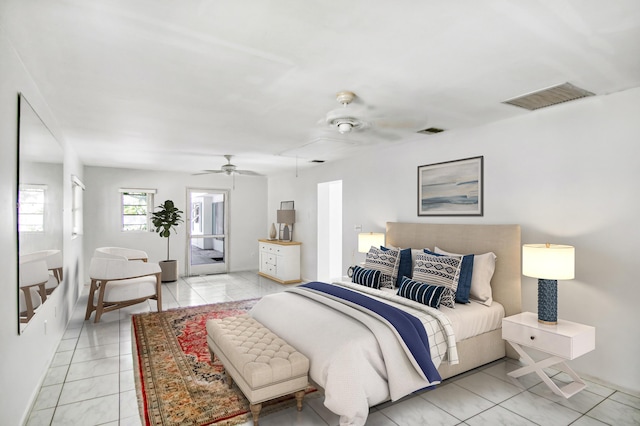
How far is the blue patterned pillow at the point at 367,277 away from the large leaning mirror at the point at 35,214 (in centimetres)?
305

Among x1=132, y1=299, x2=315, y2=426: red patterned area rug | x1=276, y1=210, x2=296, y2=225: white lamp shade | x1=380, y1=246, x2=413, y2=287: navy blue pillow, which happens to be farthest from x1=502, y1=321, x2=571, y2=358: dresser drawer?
x1=276, y1=210, x2=296, y2=225: white lamp shade

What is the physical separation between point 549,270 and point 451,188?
5.22ft

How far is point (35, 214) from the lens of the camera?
8.75ft

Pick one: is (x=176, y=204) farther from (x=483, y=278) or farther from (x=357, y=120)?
(x=483, y=278)

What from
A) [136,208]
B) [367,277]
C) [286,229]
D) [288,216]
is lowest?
[367,277]

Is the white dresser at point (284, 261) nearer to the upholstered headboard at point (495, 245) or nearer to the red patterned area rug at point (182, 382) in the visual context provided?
the red patterned area rug at point (182, 382)

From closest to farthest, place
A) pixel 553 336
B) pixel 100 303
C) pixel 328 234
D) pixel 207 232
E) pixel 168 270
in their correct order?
pixel 553 336 < pixel 100 303 < pixel 328 234 < pixel 168 270 < pixel 207 232

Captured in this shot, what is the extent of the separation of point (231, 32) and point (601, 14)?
192cm

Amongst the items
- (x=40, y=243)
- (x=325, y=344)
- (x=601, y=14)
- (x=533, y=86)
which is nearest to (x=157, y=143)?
(x=40, y=243)

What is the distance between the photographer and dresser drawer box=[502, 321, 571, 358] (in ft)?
8.87

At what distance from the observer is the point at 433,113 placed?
11.4ft

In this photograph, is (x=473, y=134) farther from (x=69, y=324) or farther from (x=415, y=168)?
(x=69, y=324)

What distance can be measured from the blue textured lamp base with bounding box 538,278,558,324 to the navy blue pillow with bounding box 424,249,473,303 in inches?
25.1

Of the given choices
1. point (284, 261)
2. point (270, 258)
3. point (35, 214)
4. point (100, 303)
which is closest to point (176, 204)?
point (270, 258)
